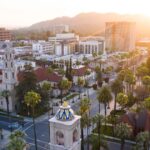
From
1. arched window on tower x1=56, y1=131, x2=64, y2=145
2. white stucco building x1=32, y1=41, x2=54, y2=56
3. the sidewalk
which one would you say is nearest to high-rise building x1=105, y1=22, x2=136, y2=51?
white stucco building x1=32, y1=41, x2=54, y2=56

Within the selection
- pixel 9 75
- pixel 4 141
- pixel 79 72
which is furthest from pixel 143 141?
pixel 79 72

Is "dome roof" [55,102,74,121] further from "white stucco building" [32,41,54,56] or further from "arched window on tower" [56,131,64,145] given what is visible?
"white stucco building" [32,41,54,56]

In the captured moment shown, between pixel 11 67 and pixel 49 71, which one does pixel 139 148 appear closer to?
pixel 11 67

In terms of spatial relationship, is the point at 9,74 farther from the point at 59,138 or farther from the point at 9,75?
the point at 59,138

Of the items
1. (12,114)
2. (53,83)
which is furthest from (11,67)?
(53,83)

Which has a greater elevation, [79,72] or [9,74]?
[9,74]

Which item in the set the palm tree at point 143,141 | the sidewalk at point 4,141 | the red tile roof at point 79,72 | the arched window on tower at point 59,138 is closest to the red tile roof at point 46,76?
the red tile roof at point 79,72

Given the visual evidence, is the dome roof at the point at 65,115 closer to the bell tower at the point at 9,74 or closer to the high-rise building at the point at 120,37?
the bell tower at the point at 9,74
